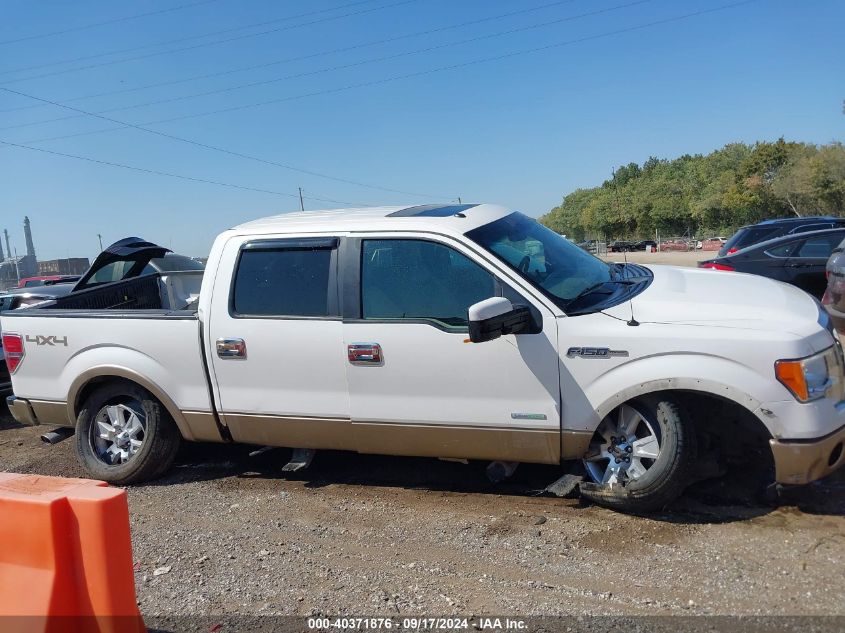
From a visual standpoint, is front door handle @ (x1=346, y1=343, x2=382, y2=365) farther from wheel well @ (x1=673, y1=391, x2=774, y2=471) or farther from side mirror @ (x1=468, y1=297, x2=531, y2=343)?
wheel well @ (x1=673, y1=391, x2=774, y2=471)

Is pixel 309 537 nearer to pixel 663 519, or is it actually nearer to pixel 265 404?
pixel 265 404

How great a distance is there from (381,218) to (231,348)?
137cm

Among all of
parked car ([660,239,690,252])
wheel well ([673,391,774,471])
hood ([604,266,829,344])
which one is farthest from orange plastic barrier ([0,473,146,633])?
parked car ([660,239,690,252])

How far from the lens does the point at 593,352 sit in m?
3.90

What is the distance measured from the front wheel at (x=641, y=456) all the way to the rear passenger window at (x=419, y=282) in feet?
A: 3.59

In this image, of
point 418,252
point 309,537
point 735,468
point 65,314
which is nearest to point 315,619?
point 309,537

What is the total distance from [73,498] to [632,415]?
114 inches

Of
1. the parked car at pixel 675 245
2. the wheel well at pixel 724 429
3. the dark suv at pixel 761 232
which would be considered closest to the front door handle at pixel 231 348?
the wheel well at pixel 724 429

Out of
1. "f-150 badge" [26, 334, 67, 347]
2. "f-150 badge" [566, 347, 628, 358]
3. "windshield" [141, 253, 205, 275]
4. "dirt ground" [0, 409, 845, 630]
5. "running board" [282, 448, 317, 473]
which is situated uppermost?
"windshield" [141, 253, 205, 275]

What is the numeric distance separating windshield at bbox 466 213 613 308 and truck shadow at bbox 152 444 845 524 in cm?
136

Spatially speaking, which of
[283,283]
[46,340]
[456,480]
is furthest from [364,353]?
[46,340]

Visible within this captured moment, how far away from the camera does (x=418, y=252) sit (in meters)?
4.40

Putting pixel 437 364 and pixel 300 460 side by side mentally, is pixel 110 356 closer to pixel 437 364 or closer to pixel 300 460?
pixel 300 460

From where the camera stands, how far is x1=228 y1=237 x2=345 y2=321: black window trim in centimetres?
450
